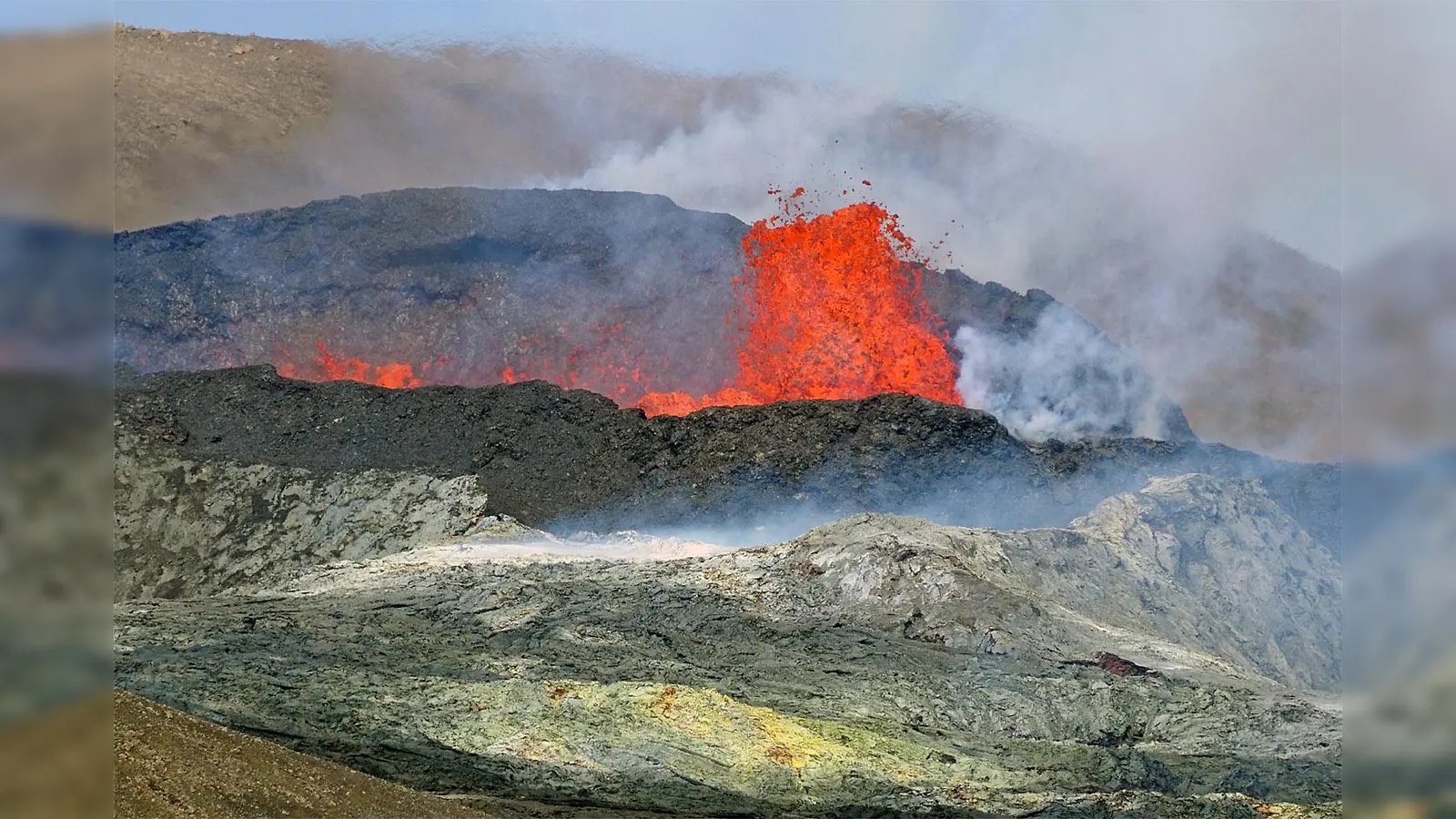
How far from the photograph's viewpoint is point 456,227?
35.8 meters

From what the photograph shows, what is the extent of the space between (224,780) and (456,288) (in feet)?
91.7

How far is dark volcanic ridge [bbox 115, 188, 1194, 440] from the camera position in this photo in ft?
113

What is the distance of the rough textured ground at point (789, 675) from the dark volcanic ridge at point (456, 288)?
15.6 m

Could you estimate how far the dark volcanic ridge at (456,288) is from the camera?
34.6 meters

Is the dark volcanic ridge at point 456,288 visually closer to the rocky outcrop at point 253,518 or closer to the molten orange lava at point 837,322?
the molten orange lava at point 837,322

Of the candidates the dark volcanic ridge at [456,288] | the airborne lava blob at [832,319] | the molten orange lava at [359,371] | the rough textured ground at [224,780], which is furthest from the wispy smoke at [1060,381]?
the rough textured ground at [224,780]

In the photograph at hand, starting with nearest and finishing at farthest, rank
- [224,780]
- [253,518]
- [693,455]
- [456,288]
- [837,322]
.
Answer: [224,780] → [253,518] → [693,455] → [837,322] → [456,288]

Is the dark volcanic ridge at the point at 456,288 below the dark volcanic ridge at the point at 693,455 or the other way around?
the other way around

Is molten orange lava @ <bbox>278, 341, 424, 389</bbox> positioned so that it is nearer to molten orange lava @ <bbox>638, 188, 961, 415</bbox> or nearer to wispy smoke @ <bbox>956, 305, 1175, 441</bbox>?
molten orange lava @ <bbox>638, 188, 961, 415</bbox>

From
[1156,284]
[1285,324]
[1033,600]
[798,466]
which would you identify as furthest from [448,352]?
[1033,600]

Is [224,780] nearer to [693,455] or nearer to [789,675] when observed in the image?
[789,675]

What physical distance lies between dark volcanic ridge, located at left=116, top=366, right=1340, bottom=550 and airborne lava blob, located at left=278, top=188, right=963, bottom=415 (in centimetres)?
612

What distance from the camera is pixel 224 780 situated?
830cm

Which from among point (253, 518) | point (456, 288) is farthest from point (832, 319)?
point (253, 518)
